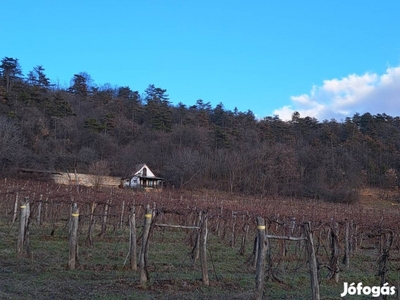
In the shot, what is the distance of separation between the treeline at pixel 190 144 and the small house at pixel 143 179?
1.21 meters

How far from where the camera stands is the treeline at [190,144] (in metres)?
54.1

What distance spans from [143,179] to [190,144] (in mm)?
11313

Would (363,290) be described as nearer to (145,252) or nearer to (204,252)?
(204,252)

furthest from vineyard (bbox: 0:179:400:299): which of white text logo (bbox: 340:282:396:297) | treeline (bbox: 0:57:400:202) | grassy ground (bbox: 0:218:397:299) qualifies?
treeline (bbox: 0:57:400:202)

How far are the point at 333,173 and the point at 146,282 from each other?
54.4m

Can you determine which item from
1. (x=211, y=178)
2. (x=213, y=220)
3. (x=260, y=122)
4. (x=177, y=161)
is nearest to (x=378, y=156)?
(x=260, y=122)

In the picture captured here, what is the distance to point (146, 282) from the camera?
8078 mm

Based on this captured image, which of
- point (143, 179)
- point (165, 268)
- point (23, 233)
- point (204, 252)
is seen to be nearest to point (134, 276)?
point (165, 268)

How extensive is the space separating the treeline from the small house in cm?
121

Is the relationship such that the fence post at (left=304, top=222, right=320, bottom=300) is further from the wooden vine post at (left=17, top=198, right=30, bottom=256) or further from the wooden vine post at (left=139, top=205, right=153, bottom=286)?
the wooden vine post at (left=17, top=198, right=30, bottom=256)

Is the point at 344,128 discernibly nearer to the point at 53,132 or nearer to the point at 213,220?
the point at 53,132

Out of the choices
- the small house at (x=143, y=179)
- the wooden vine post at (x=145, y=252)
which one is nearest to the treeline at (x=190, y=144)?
the small house at (x=143, y=179)

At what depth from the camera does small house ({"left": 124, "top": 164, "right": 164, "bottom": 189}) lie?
52.2 m

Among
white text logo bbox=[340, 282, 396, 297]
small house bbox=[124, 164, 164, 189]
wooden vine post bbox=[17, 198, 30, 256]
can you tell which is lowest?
white text logo bbox=[340, 282, 396, 297]
